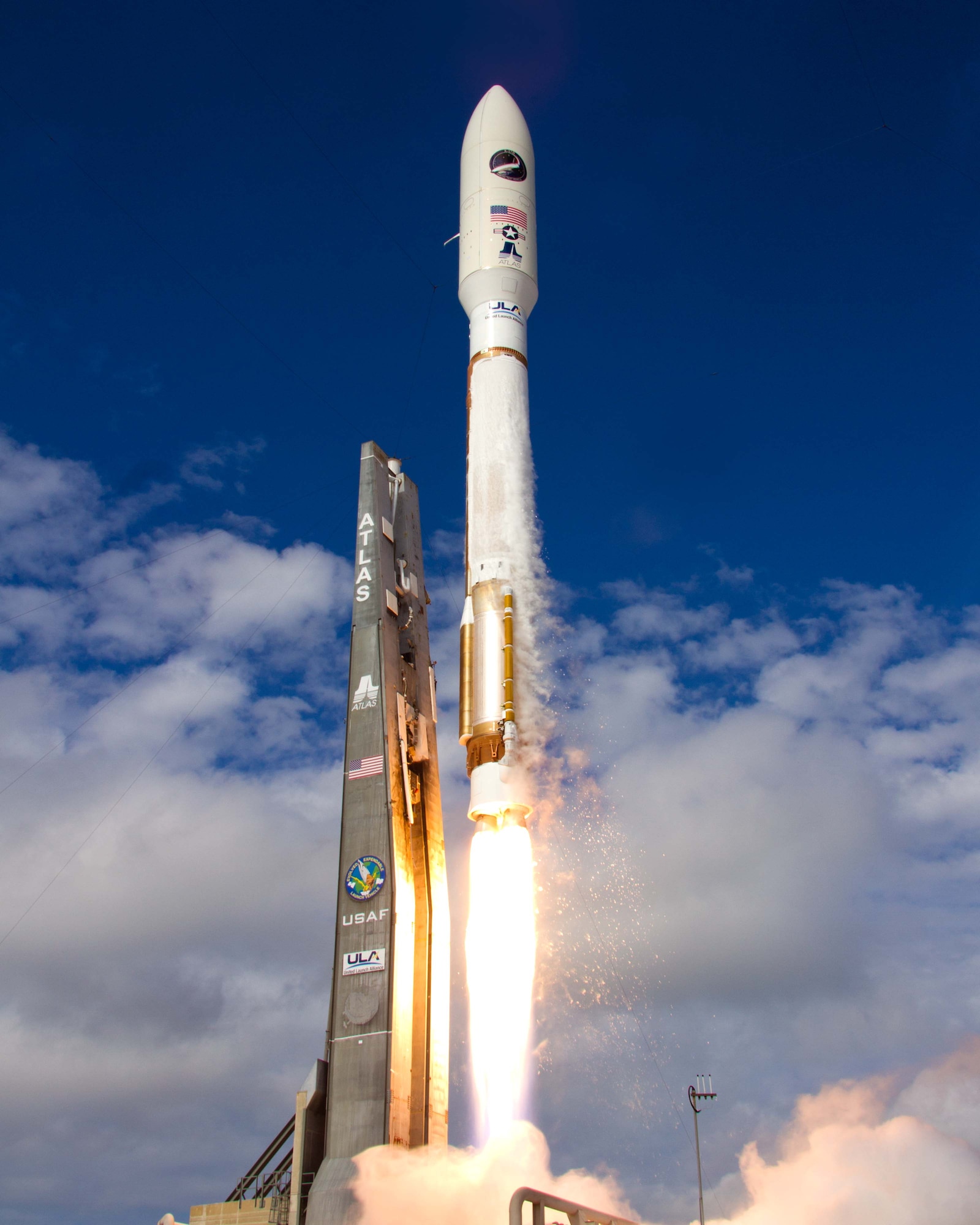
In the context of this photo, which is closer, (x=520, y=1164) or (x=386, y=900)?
(x=520, y=1164)

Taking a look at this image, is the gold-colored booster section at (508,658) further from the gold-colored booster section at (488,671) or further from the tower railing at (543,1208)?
the tower railing at (543,1208)

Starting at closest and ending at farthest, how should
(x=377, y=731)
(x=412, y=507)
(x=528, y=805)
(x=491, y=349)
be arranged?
(x=528, y=805), (x=377, y=731), (x=491, y=349), (x=412, y=507)

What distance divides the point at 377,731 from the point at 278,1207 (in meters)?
9.22

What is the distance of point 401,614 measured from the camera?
91.1 ft

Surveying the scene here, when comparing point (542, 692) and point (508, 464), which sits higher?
point (508, 464)

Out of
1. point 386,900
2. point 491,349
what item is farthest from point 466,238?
Answer: point 386,900

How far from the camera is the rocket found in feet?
80.1

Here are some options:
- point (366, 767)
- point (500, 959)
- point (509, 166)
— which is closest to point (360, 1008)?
point (500, 959)

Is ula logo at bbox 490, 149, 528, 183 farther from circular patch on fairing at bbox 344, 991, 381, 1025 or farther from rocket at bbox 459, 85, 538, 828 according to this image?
circular patch on fairing at bbox 344, 991, 381, 1025

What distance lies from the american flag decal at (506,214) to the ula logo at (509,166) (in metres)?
0.86

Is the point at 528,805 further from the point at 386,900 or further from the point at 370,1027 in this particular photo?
the point at 370,1027

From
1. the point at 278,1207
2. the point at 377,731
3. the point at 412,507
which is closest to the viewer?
the point at 278,1207

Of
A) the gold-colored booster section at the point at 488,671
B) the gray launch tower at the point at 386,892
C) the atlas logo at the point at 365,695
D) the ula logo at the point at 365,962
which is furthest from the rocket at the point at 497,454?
the ula logo at the point at 365,962

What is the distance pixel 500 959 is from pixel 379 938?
8.09 feet
